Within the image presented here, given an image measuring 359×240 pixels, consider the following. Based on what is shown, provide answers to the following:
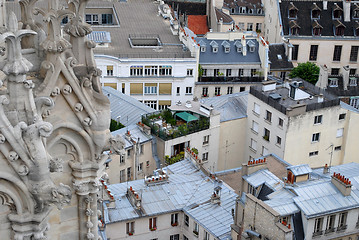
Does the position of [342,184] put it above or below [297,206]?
above

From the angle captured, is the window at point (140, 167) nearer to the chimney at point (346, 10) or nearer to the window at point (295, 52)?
the window at point (295, 52)

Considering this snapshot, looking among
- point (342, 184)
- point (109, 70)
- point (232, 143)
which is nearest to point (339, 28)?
point (109, 70)

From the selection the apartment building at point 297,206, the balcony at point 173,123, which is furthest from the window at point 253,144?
the apartment building at point 297,206

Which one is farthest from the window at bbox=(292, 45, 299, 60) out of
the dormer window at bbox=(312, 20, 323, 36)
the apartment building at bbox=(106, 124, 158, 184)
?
the apartment building at bbox=(106, 124, 158, 184)

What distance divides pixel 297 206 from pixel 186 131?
28612 mm

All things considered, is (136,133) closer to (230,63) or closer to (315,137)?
(315,137)

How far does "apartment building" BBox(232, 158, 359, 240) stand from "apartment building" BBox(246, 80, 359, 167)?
69.7 ft

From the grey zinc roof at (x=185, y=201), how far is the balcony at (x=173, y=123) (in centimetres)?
1151

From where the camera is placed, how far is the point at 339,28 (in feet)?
417

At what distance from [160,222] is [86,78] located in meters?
44.0

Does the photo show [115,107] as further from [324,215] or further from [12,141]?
[12,141]

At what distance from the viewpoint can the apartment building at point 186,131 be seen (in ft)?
258

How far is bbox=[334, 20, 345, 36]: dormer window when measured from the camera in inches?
4994

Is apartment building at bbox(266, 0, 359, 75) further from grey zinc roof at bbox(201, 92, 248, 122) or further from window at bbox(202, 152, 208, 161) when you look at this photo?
window at bbox(202, 152, 208, 161)
